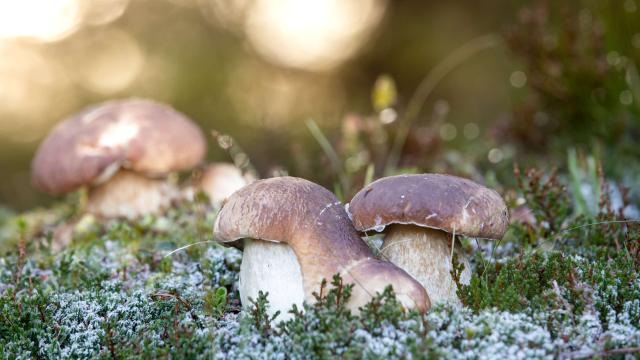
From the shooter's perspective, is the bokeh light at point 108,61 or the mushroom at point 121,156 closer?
the mushroom at point 121,156

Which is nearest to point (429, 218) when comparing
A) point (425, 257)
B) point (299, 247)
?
point (425, 257)

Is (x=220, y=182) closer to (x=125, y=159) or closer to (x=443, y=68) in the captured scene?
(x=125, y=159)

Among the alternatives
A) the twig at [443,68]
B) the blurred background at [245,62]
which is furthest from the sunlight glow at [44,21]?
the twig at [443,68]

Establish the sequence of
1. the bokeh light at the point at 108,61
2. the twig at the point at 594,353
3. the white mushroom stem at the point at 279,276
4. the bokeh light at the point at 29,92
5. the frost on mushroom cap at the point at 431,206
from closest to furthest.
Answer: the twig at the point at 594,353
the frost on mushroom cap at the point at 431,206
the white mushroom stem at the point at 279,276
the bokeh light at the point at 29,92
the bokeh light at the point at 108,61

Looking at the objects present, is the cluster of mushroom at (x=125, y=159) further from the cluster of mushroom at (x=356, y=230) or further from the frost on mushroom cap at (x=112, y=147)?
the cluster of mushroom at (x=356, y=230)

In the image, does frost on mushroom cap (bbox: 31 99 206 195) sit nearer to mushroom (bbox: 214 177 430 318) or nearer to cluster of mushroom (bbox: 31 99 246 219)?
cluster of mushroom (bbox: 31 99 246 219)

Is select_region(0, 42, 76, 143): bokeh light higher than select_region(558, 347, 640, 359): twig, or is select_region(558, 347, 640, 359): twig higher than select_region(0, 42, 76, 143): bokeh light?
select_region(0, 42, 76, 143): bokeh light

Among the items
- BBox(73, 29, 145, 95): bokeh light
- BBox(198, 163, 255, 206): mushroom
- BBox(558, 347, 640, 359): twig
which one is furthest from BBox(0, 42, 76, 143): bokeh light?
BBox(558, 347, 640, 359): twig
